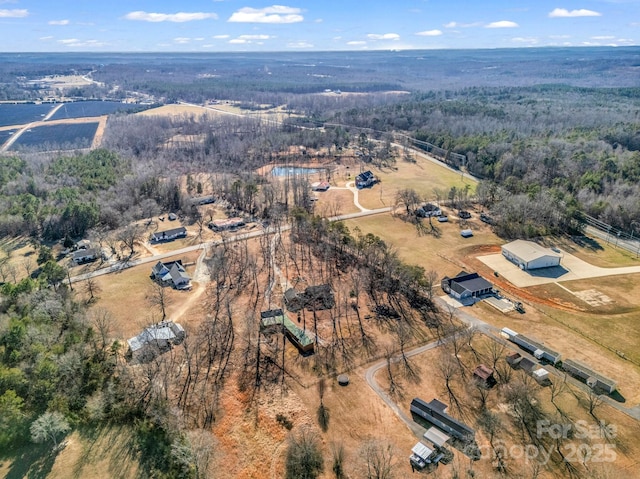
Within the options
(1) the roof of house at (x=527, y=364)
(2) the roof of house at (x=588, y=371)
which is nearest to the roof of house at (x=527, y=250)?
(2) the roof of house at (x=588, y=371)

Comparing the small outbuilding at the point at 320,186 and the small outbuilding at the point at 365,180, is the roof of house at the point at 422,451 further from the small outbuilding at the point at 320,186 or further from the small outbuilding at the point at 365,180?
the small outbuilding at the point at 365,180

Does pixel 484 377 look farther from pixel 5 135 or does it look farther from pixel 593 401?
pixel 5 135

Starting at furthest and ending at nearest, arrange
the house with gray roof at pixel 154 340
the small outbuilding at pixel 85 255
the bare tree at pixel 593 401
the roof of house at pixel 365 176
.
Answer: the roof of house at pixel 365 176 < the small outbuilding at pixel 85 255 < the house with gray roof at pixel 154 340 < the bare tree at pixel 593 401

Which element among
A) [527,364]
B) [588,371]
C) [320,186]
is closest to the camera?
[588,371]

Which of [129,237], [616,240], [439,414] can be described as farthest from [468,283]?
[129,237]

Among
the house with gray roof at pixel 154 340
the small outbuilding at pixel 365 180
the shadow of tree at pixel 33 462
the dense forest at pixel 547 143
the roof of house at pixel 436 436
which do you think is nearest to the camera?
the shadow of tree at pixel 33 462

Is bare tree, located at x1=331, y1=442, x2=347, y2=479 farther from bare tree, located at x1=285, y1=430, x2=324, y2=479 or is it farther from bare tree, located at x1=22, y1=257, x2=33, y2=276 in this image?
bare tree, located at x1=22, y1=257, x2=33, y2=276

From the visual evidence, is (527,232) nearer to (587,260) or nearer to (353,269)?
(587,260)
